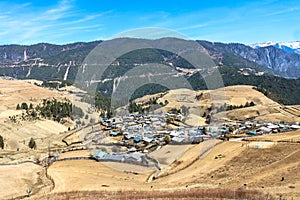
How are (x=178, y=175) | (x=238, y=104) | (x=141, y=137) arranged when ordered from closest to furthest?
(x=178, y=175)
(x=141, y=137)
(x=238, y=104)

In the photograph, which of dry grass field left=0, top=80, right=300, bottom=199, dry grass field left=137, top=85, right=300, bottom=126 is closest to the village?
Answer: dry grass field left=0, top=80, right=300, bottom=199

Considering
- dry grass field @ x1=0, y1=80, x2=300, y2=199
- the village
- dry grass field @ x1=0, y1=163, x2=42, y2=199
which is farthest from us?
the village

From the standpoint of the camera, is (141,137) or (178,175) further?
(141,137)

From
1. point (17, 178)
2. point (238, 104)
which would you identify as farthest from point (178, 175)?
point (238, 104)

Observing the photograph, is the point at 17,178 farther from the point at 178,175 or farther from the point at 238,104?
the point at 238,104

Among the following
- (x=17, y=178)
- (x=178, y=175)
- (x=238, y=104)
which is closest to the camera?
(x=178, y=175)

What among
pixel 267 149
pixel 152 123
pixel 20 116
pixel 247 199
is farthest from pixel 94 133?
pixel 247 199

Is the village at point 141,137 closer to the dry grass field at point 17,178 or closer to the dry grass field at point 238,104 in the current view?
the dry grass field at point 17,178

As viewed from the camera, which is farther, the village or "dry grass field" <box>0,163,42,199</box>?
the village

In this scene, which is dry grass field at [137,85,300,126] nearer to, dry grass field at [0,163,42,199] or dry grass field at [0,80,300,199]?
dry grass field at [0,80,300,199]

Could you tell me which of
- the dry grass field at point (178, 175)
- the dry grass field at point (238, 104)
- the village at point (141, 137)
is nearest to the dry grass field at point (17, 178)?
the dry grass field at point (178, 175)

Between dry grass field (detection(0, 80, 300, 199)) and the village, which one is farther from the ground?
dry grass field (detection(0, 80, 300, 199))

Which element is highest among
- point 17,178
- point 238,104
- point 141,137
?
point 17,178
